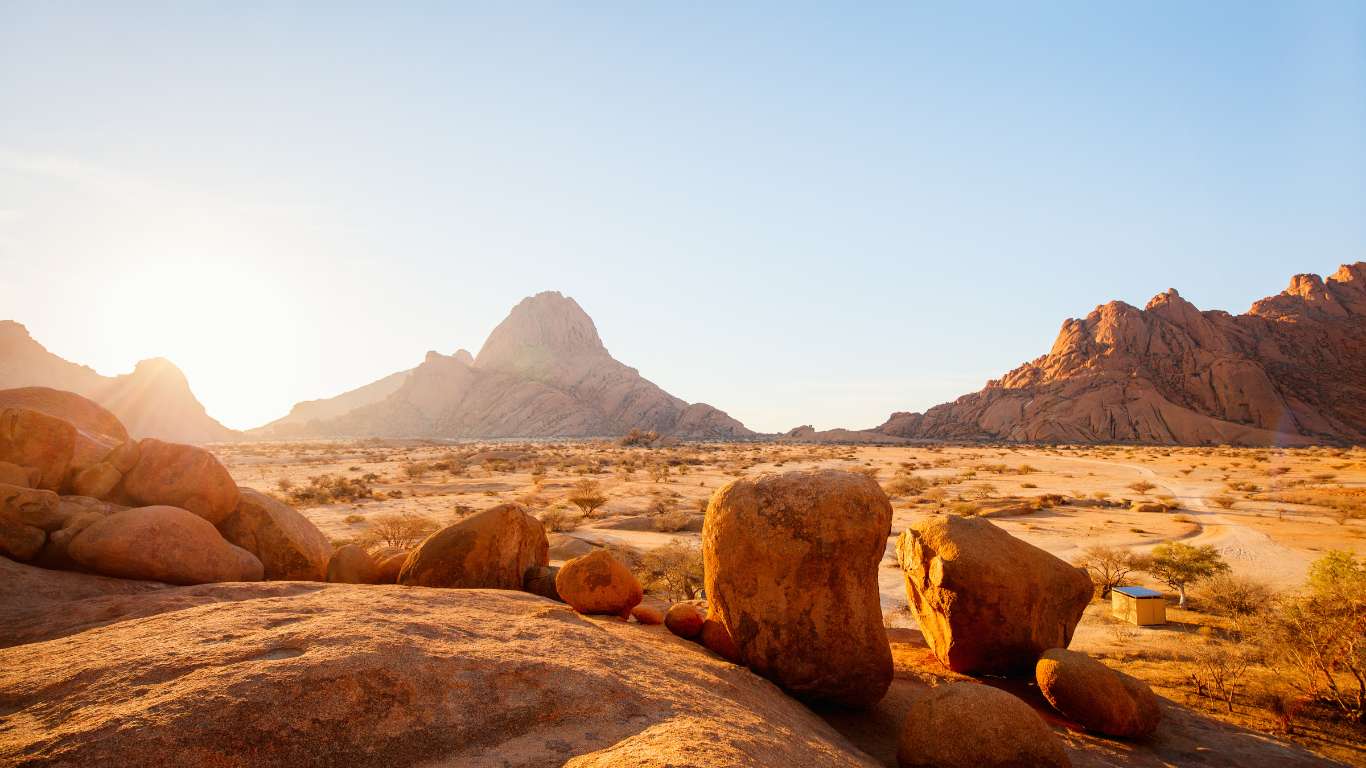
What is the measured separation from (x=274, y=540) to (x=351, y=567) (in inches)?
58.1

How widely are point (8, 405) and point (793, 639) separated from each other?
12.3m

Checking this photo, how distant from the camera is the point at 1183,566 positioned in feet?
44.6

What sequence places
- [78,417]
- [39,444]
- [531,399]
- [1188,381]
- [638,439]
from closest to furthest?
[39,444] → [78,417] → [638,439] → [1188,381] → [531,399]

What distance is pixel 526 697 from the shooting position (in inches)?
187

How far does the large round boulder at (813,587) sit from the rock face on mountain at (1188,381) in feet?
294

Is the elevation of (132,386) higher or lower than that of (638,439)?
higher

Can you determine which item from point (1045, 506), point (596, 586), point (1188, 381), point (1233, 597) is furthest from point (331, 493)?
point (1188, 381)

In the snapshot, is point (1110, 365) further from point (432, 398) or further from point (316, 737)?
point (432, 398)

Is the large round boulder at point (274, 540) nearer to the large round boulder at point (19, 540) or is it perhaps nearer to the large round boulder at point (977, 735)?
the large round boulder at point (19, 540)

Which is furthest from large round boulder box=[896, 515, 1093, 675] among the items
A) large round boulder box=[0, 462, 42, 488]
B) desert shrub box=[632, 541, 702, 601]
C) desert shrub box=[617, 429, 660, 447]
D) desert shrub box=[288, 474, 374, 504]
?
desert shrub box=[617, 429, 660, 447]

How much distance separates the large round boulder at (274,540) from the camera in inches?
362

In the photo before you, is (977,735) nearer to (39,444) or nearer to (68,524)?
(68,524)

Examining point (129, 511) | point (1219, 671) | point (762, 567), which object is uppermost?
point (129, 511)

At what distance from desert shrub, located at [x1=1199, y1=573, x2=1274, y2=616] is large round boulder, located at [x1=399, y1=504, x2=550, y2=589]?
1352cm
